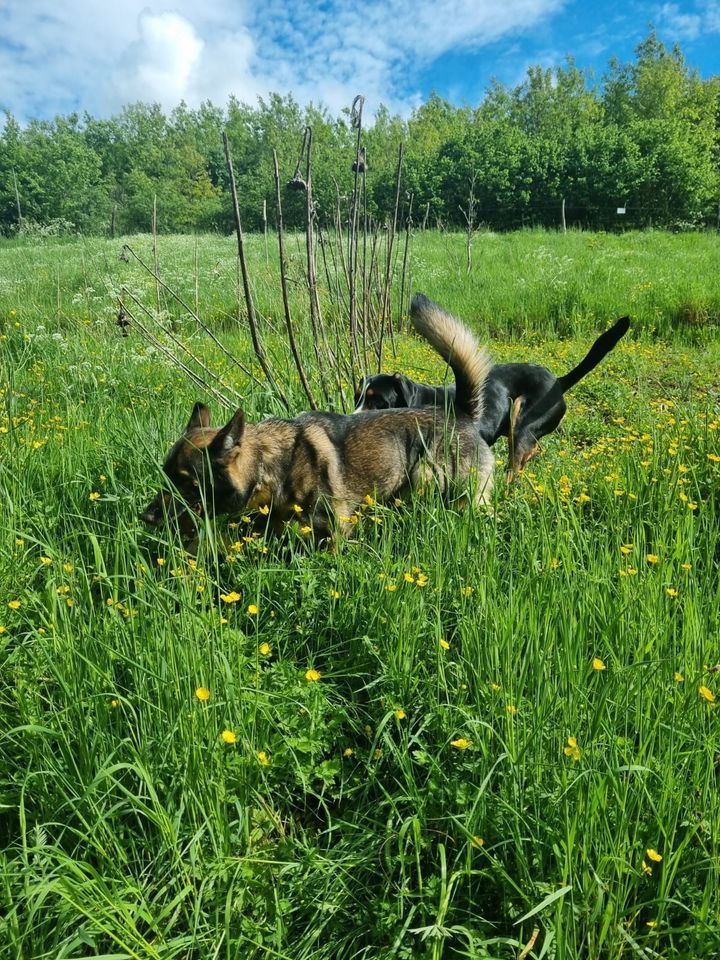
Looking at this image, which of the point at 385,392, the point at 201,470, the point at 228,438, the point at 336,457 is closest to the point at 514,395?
the point at 385,392

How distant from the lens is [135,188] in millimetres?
48562

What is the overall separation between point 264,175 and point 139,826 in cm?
628

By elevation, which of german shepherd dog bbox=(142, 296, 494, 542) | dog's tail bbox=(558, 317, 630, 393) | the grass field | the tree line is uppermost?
the tree line

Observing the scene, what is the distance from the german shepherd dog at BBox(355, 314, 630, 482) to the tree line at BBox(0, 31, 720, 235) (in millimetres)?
7634

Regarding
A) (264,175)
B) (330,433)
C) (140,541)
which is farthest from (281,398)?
(264,175)

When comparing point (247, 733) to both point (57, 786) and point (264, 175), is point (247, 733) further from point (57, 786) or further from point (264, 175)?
point (264, 175)

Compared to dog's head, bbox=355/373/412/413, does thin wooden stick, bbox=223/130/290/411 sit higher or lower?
higher

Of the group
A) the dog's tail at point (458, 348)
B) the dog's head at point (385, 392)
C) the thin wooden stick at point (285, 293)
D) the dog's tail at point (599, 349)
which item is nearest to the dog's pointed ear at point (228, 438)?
the dog's tail at point (458, 348)

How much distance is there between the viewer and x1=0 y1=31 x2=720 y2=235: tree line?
34.0m

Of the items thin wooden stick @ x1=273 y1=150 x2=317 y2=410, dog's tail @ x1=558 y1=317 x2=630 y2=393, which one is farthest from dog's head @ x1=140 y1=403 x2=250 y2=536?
dog's tail @ x1=558 y1=317 x2=630 y2=393

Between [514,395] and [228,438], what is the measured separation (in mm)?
3501

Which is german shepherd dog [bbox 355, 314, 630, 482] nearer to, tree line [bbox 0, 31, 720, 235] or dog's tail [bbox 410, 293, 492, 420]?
dog's tail [bbox 410, 293, 492, 420]

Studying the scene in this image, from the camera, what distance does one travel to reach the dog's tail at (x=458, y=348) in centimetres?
361

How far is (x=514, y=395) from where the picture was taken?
5895mm
